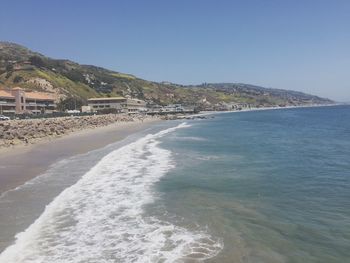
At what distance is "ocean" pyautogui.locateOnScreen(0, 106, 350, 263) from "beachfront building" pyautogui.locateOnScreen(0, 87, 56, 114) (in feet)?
237

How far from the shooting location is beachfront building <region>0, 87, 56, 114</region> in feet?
299

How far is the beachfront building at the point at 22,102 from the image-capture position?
3588 inches

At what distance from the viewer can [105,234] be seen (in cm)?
1244

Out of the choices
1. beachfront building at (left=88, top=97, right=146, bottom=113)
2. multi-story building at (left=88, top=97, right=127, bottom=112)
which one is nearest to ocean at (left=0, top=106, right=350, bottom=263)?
beachfront building at (left=88, top=97, right=146, bottom=113)

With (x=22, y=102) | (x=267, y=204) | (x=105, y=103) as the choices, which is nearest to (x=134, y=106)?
(x=105, y=103)

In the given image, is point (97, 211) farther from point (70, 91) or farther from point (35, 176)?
point (70, 91)

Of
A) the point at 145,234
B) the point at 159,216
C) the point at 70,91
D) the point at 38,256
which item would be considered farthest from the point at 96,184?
the point at 70,91

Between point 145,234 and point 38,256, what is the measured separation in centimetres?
303

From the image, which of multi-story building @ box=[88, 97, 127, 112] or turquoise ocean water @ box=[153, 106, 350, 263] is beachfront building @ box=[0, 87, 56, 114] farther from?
turquoise ocean water @ box=[153, 106, 350, 263]

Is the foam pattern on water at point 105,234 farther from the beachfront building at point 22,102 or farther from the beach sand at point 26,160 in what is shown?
the beachfront building at point 22,102

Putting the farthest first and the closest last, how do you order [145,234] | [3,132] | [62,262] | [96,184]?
[3,132] < [96,184] < [145,234] < [62,262]

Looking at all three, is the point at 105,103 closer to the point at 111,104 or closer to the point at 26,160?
the point at 111,104

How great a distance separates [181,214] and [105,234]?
296 centimetres

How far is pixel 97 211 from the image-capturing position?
49.5 ft
